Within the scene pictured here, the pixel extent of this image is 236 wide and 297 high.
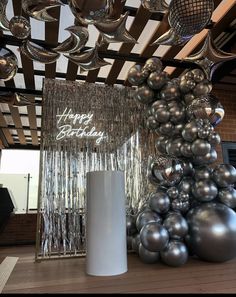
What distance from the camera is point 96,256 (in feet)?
8.68

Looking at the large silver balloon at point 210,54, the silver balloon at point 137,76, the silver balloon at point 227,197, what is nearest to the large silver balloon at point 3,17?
the silver balloon at point 137,76

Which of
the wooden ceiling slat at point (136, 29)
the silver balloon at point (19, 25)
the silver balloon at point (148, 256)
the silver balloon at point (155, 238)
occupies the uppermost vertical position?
the wooden ceiling slat at point (136, 29)

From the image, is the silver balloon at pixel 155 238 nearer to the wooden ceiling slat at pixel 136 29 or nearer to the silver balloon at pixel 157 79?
the silver balloon at pixel 157 79

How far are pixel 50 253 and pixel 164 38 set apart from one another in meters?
2.90

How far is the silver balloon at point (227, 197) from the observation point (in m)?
3.05

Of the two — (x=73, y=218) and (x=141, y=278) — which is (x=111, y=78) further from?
(x=141, y=278)

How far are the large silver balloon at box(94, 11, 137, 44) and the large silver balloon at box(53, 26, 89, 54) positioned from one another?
212 millimetres

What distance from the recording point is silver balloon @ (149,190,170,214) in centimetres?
A: 305

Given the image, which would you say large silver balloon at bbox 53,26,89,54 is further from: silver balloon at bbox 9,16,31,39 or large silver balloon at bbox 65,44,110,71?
silver balloon at bbox 9,16,31,39

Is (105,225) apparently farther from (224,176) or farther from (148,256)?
(224,176)

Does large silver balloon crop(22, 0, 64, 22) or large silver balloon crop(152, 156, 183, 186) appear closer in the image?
large silver balloon crop(22, 0, 64, 22)

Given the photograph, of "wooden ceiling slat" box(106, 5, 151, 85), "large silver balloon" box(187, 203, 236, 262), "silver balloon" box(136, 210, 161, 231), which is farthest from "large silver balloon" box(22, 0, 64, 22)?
"large silver balloon" box(187, 203, 236, 262)

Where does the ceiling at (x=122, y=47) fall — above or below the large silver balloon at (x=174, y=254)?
above

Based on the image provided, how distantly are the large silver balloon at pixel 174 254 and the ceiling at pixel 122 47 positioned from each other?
2.56m
